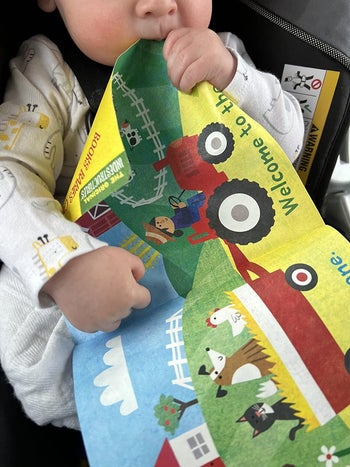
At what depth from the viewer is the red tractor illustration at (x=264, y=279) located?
552 millimetres

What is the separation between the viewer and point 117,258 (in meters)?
0.59

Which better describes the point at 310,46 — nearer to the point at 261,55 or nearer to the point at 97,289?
the point at 261,55

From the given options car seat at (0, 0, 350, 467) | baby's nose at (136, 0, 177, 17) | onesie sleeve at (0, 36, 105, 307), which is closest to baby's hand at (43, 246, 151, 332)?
onesie sleeve at (0, 36, 105, 307)

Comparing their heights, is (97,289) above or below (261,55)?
below

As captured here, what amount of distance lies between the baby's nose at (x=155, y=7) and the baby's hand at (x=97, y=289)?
275 mm

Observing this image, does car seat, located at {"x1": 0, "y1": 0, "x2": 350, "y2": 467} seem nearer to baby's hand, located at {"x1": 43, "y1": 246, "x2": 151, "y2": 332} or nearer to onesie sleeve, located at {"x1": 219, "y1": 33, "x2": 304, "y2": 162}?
onesie sleeve, located at {"x1": 219, "y1": 33, "x2": 304, "y2": 162}

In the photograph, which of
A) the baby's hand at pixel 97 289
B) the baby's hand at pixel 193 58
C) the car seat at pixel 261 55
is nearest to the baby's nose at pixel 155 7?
the baby's hand at pixel 193 58

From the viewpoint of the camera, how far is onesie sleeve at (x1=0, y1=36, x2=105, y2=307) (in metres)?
0.58

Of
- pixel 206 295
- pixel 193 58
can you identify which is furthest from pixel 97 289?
pixel 193 58

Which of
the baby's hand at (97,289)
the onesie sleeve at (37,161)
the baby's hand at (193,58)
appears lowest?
the baby's hand at (97,289)

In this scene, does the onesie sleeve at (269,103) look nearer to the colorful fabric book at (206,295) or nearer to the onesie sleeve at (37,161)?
the colorful fabric book at (206,295)

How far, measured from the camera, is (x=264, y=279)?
603mm

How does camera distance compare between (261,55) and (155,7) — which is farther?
(261,55)

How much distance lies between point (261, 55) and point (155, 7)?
211mm
